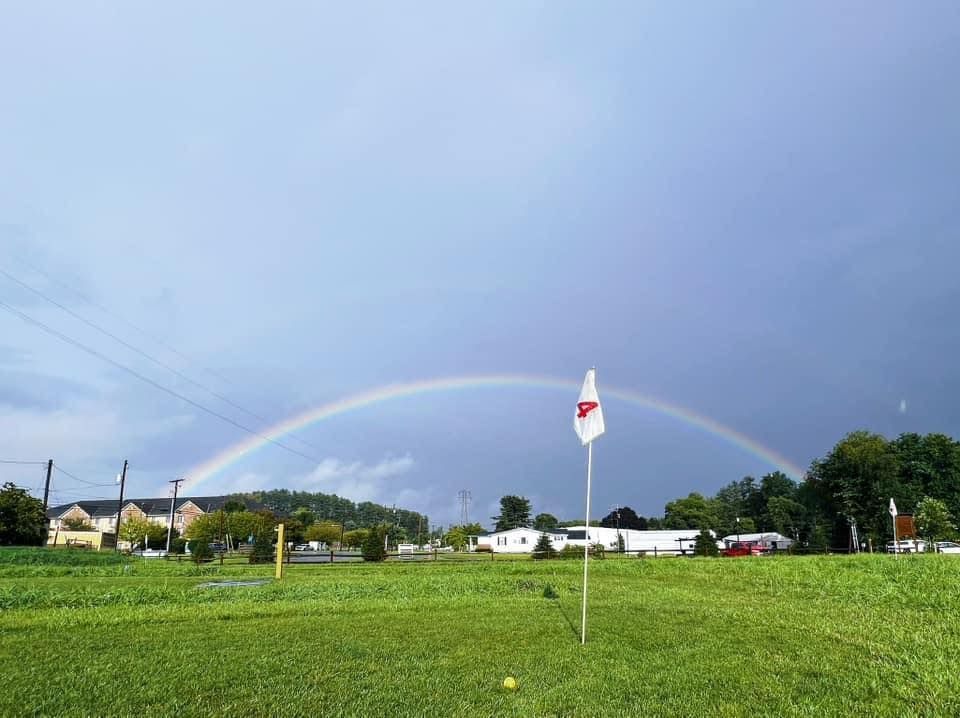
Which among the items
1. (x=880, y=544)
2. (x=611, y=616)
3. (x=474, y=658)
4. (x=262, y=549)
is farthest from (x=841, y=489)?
(x=474, y=658)

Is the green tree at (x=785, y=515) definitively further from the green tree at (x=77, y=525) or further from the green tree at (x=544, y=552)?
the green tree at (x=77, y=525)

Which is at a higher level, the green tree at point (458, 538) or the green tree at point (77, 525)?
the green tree at point (77, 525)

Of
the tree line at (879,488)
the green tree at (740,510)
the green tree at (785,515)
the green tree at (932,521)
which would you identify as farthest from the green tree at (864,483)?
the green tree at (740,510)

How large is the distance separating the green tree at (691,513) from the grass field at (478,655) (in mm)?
113171

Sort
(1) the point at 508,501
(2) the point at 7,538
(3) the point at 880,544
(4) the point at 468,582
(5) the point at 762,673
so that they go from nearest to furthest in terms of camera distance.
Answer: (5) the point at 762,673 → (4) the point at 468,582 → (2) the point at 7,538 → (3) the point at 880,544 → (1) the point at 508,501

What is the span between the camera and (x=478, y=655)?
7.73 metres

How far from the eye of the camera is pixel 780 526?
10512 centimetres

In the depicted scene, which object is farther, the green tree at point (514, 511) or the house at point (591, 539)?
the green tree at point (514, 511)

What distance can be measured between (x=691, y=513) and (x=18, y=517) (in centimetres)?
10870

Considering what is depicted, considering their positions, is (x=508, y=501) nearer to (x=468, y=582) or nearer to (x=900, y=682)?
(x=468, y=582)

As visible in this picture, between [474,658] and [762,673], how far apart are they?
326 centimetres

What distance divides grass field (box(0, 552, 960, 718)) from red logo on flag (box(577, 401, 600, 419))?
A: 3.33 m

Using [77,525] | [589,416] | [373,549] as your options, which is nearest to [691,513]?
[373,549]

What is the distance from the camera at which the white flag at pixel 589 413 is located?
978 cm
